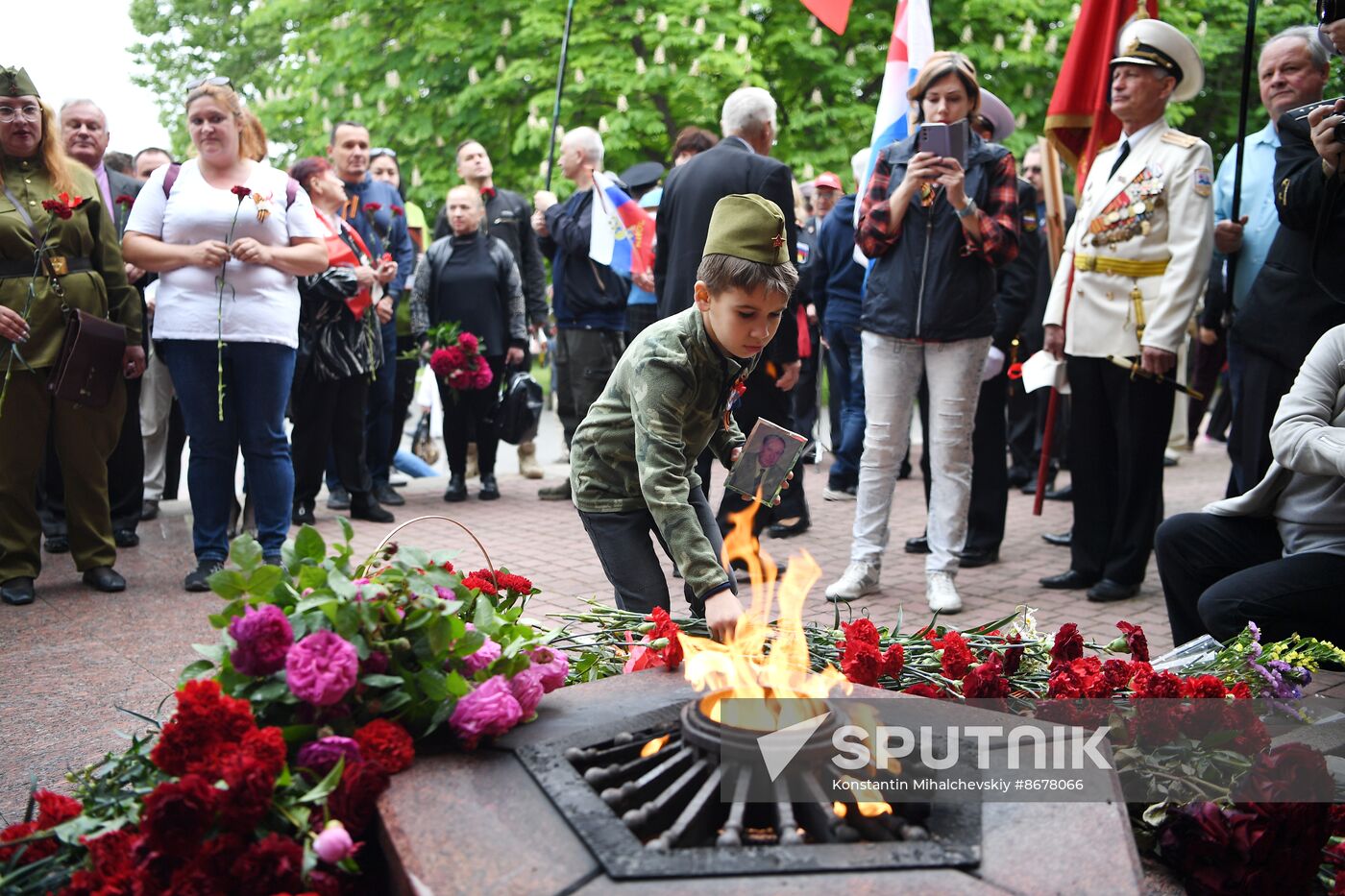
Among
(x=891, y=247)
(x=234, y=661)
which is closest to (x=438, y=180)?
(x=891, y=247)

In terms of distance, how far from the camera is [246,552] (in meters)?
2.42

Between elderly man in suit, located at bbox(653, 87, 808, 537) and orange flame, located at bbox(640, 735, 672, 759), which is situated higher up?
elderly man in suit, located at bbox(653, 87, 808, 537)

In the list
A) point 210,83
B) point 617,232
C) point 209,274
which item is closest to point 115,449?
point 209,274

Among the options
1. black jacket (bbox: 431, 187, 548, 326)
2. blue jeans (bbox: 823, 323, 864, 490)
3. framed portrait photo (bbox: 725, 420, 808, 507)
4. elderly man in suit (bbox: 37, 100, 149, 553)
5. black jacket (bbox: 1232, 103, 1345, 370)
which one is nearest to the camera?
framed portrait photo (bbox: 725, 420, 808, 507)

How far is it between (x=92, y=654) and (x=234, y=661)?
283 centimetres

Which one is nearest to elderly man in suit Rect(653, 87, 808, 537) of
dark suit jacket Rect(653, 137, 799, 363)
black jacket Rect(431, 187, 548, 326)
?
dark suit jacket Rect(653, 137, 799, 363)

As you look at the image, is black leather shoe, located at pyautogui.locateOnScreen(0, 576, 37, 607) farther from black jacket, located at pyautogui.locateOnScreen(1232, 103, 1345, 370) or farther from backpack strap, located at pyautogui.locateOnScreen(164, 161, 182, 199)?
black jacket, located at pyautogui.locateOnScreen(1232, 103, 1345, 370)

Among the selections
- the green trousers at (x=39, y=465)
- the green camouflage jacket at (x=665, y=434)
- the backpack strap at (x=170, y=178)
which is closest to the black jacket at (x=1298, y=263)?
the green camouflage jacket at (x=665, y=434)

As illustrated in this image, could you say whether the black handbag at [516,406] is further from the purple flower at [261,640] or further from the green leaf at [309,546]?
the purple flower at [261,640]

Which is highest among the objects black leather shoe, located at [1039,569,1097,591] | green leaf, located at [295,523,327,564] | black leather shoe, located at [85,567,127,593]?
green leaf, located at [295,523,327,564]

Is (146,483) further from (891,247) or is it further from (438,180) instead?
(438,180)

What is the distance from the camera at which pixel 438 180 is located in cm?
1752

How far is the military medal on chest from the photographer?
18.3ft

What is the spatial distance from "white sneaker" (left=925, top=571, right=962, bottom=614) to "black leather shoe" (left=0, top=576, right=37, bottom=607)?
14.0 ft
